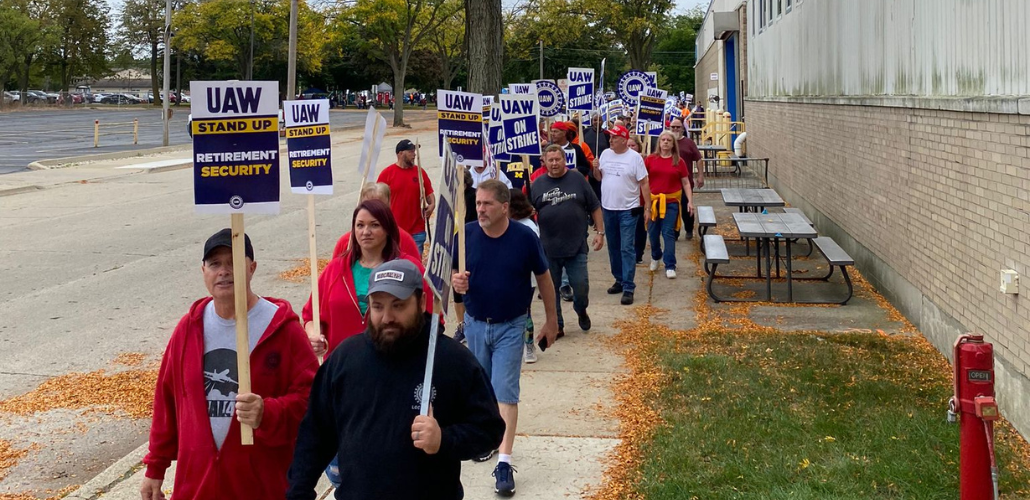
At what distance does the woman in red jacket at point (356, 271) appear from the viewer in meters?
5.60

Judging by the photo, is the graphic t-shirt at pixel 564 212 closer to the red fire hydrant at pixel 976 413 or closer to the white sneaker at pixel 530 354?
the white sneaker at pixel 530 354

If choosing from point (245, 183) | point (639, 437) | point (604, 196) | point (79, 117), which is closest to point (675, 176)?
point (604, 196)

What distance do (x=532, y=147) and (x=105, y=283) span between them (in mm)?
5690

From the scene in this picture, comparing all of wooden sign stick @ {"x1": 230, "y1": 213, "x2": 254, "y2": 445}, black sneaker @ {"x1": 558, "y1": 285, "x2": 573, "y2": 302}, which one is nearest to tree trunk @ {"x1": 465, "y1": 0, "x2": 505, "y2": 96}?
black sneaker @ {"x1": 558, "y1": 285, "x2": 573, "y2": 302}

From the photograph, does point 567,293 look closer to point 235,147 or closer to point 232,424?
point 235,147

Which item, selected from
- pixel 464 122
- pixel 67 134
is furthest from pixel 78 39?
pixel 464 122

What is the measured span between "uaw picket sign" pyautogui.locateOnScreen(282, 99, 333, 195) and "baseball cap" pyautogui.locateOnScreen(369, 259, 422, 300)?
412 centimetres

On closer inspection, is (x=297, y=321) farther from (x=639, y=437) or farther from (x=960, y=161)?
(x=960, y=161)

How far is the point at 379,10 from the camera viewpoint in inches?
2443

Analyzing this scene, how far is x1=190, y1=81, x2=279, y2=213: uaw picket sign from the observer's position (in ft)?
14.7

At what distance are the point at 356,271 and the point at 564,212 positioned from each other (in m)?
4.53

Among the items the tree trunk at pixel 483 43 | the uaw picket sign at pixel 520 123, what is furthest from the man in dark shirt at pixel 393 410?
the tree trunk at pixel 483 43

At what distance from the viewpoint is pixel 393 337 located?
357 cm

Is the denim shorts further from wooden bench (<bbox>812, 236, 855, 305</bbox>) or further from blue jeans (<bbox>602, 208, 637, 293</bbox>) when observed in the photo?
wooden bench (<bbox>812, 236, 855, 305</bbox>)
